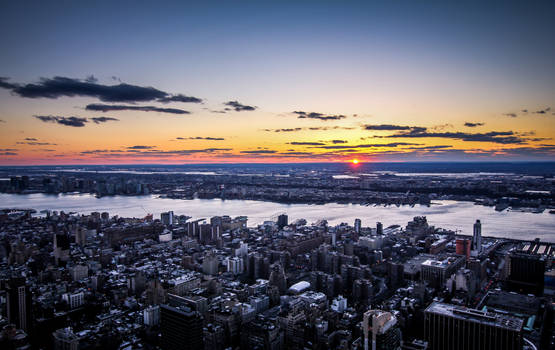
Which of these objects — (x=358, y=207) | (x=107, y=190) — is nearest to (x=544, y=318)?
(x=358, y=207)

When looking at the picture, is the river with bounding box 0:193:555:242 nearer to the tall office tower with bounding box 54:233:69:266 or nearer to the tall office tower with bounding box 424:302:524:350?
the tall office tower with bounding box 54:233:69:266

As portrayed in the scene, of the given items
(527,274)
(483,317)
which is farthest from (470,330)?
(527,274)

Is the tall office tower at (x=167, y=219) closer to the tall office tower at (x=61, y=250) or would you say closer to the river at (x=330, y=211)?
the river at (x=330, y=211)

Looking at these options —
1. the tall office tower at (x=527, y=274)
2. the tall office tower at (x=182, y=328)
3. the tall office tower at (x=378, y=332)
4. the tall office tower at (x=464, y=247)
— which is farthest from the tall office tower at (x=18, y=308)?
the tall office tower at (x=464, y=247)

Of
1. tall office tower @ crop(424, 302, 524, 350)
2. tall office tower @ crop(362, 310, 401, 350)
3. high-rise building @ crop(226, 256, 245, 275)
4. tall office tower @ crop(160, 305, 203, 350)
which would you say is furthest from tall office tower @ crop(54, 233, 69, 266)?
tall office tower @ crop(424, 302, 524, 350)

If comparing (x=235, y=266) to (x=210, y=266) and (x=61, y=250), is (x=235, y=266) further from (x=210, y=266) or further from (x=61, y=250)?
Answer: (x=61, y=250)

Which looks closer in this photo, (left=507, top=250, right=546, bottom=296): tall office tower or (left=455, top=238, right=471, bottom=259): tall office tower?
(left=507, top=250, right=546, bottom=296): tall office tower
